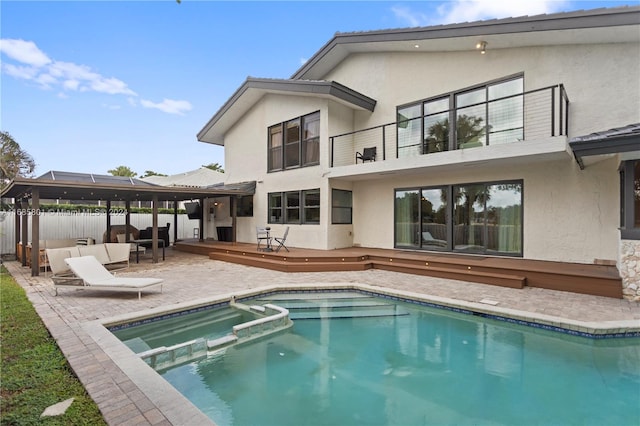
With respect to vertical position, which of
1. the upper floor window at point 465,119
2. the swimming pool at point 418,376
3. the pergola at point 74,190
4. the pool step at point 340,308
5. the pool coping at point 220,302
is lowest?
the swimming pool at point 418,376

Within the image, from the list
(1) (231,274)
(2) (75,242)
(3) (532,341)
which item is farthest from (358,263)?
(2) (75,242)

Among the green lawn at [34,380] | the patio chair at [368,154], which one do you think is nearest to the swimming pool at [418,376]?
the green lawn at [34,380]

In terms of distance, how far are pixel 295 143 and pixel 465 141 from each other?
663cm

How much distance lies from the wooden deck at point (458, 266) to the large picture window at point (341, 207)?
3.95 feet

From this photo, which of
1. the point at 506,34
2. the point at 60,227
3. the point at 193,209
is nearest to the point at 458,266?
the point at 506,34

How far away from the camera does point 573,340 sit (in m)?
5.20

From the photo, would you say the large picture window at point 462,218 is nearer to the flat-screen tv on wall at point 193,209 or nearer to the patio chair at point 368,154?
the patio chair at point 368,154

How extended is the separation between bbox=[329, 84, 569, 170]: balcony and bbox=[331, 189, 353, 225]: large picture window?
1.12m

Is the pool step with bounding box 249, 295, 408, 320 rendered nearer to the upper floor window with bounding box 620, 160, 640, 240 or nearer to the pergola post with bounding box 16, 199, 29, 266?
the upper floor window with bounding box 620, 160, 640, 240

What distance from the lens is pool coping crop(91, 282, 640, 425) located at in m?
3.00

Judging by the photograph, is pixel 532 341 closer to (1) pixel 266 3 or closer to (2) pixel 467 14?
(1) pixel 266 3

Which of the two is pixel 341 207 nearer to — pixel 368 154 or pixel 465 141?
pixel 368 154

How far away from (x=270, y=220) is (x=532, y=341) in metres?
11.2

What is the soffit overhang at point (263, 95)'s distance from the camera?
12008mm
